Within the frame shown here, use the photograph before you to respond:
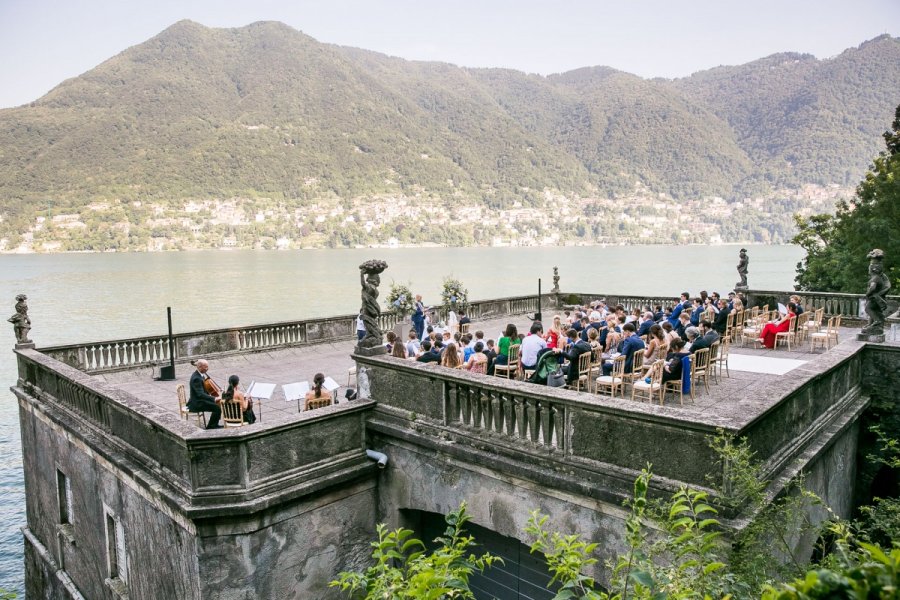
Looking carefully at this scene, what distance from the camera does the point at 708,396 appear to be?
1050cm

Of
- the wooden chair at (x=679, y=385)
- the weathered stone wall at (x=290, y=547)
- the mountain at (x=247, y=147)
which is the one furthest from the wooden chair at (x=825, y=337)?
the mountain at (x=247, y=147)

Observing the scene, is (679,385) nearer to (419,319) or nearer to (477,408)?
(477,408)

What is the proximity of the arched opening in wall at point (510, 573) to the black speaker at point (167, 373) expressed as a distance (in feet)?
30.1

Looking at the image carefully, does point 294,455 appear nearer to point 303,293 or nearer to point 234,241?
point 303,293

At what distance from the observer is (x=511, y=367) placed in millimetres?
11484

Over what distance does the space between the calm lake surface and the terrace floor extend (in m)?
9.93

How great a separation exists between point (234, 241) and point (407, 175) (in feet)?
175

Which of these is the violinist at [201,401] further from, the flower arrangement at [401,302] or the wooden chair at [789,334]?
the wooden chair at [789,334]

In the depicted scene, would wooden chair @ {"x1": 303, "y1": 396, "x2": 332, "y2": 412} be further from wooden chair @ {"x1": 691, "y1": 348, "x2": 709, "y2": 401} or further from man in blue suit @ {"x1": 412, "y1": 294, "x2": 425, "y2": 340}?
man in blue suit @ {"x1": 412, "y1": 294, "x2": 425, "y2": 340}

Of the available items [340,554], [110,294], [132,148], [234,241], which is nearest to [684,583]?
[340,554]

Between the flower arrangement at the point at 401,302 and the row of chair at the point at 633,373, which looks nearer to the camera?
the row of chair at the point at 633,373

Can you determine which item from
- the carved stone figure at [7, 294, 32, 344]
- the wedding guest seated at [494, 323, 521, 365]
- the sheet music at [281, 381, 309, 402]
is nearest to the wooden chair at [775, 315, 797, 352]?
the wedding guest seated at [494, 323, 521, 365]

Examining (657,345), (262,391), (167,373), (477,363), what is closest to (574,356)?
(477,363)

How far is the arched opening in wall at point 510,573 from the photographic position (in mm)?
7336
